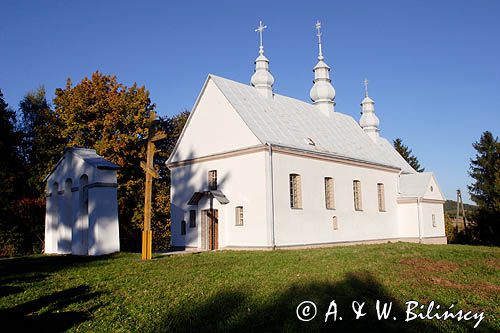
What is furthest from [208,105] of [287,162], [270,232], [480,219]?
[480,219]

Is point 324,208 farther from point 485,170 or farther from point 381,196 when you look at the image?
point 485,170

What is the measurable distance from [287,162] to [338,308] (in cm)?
1421

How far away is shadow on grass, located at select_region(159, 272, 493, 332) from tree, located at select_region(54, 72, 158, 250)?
73.3 ft

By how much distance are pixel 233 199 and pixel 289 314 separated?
1425cm

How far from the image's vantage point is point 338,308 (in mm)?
7852

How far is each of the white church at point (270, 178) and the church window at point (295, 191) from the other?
0.05 m

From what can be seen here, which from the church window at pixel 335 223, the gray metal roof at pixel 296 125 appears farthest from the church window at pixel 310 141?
the church window at pixel 335 223

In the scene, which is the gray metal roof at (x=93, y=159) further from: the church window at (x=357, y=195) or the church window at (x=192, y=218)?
the church window at (x=357, y=195)

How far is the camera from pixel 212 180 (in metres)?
23.2

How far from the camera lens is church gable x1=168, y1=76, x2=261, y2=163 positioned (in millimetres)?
21891

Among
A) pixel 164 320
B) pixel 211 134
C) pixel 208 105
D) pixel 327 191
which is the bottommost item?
pixel 164 320

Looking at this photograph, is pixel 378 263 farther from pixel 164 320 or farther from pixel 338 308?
pixel 164 320

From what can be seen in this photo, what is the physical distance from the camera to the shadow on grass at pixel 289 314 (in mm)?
6969

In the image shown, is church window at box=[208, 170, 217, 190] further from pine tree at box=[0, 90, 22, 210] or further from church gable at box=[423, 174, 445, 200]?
church gable at box=[423, 174, 445, 200]
